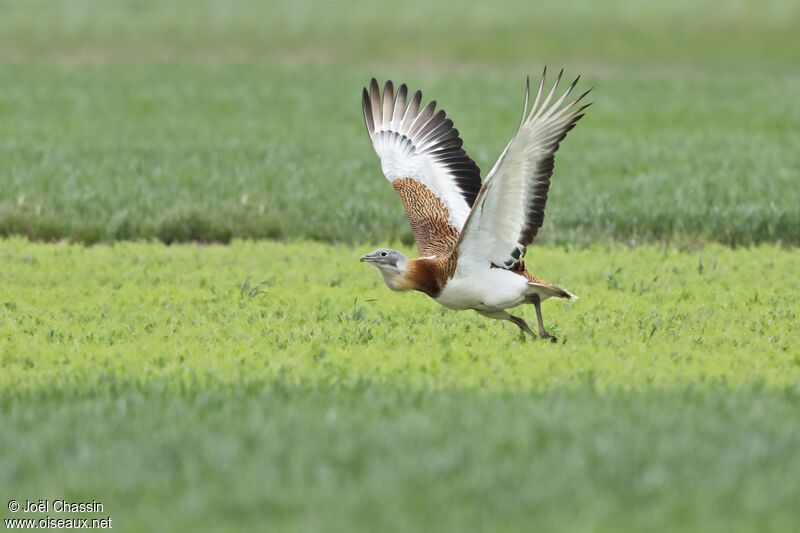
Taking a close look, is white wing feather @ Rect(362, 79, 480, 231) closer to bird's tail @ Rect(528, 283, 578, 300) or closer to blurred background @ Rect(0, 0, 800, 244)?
bird's tail @ Rect(528, 283, 578, 300)

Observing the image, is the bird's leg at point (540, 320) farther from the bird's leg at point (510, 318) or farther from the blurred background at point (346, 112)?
the blurred background at point (346, 112)

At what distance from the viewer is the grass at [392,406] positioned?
18.9 feet

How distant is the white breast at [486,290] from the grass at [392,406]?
36 cm

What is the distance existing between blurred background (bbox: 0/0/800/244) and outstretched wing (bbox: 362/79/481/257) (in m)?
3.77

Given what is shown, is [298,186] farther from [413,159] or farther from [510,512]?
[510,512]

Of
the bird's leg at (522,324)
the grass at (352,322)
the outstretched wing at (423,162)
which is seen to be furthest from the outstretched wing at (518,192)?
the outstretched wing at (423,162)

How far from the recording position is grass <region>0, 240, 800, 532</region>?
5.76 metres

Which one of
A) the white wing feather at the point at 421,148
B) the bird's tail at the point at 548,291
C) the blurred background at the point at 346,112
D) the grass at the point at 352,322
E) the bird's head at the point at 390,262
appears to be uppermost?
the white wing feather at the point at 421,148

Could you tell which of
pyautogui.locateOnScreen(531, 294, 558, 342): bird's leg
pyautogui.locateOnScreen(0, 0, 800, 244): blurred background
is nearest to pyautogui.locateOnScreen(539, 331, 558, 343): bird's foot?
pyautogui.locateOnScreen(531, 294, 558, 342): bird's leg

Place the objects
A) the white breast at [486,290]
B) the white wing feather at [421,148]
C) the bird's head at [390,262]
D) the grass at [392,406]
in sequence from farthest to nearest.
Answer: the white wing feather at [421,148], the white breast at [486,290], the bird's head at [390,262], the grass at [392,406]

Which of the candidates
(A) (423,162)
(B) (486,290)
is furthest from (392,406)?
(A) (423,162)

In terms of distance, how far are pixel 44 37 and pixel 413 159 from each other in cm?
3850

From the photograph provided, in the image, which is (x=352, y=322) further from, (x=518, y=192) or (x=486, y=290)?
(x=518, y=192)

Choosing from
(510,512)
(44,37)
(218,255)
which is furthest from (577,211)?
(44,37)
